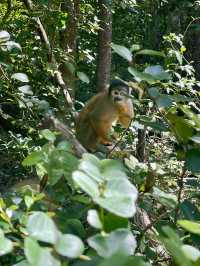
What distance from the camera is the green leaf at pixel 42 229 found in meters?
0.69

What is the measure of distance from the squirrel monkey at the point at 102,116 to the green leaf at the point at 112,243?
2507mm

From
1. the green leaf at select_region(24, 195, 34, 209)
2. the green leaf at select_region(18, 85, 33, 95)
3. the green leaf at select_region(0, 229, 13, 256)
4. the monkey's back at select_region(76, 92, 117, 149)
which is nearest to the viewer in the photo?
the green leaf at select_region(0, 229, 13, 256)

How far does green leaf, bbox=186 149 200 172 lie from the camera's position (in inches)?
44.4

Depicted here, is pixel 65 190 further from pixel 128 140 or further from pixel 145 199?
pixel 128 140

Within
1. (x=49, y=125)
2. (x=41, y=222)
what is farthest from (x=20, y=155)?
(x=41, y=222)

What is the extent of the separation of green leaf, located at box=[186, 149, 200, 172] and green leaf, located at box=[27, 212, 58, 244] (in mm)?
489

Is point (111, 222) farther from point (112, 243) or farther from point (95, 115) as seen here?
point (95, 115)

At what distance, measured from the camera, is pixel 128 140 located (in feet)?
9.23

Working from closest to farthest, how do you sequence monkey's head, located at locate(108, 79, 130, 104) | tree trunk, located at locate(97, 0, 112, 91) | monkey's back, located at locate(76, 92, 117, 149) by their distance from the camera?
monkey's head, located at locate(108, 79, 130, 104), monkey's back, located at locate(76, 92, 117, 149), tree trunk, located at locate(97, 0, 112, 91)

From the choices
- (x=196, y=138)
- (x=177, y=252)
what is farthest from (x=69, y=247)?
(x=196, y=138)

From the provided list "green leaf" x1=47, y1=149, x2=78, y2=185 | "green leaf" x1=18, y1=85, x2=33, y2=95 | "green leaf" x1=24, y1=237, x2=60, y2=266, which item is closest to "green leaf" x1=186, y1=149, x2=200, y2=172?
"green leaf" x1=47, y1=149, x2=78, y2=185

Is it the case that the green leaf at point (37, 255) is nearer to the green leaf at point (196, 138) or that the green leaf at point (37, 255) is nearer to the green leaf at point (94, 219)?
the green leaf at point (94, 219)

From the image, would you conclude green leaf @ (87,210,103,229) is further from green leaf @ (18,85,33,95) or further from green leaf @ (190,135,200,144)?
green leaf @ (18,85,33,95)

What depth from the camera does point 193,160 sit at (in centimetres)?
114
